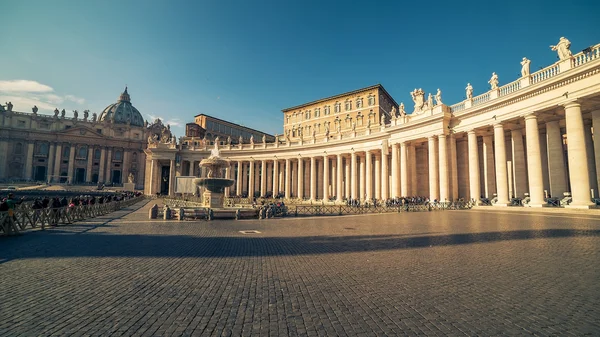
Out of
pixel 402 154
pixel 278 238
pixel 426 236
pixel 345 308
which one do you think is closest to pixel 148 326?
pixel 345 308

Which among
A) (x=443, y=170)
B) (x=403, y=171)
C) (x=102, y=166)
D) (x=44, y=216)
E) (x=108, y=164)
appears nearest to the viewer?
(x=44, y=216)

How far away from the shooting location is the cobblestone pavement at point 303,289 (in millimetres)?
3699

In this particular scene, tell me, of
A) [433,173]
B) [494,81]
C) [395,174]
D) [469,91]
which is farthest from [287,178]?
[494,81]

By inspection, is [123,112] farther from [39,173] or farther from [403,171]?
[403,171]

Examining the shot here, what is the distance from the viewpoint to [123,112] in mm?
126250

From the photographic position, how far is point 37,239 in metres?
10.8

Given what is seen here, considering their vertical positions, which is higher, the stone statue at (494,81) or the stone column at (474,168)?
the stone statue at (494,81)

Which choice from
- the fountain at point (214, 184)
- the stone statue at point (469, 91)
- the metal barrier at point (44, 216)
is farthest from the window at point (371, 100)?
the metal barrier at point (44, 216)

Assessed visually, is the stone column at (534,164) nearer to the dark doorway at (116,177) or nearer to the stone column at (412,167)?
the stone column at (412,167)

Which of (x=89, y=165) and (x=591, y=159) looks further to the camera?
(x=89, y=165)

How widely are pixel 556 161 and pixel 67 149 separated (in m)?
127

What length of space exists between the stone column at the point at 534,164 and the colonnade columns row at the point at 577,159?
2432 millimetres

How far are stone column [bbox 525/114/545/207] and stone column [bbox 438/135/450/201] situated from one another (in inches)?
285

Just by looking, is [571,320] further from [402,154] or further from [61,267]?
[402,154]
